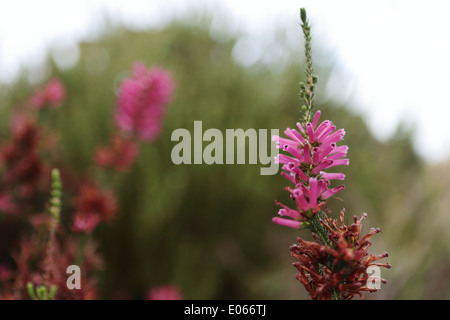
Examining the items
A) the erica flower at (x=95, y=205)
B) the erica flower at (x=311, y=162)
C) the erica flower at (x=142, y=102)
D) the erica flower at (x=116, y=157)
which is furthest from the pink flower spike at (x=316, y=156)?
the erica flower at (x=142, y=102)

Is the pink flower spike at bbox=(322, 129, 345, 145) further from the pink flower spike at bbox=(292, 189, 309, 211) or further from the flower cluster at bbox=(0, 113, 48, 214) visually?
the flower cluster at bbox=(0, 113, 48, 214)

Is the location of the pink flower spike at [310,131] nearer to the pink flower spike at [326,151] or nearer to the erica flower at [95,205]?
the pink flower spike at [326,151]

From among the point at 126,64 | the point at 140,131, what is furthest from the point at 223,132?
the point at 140,131

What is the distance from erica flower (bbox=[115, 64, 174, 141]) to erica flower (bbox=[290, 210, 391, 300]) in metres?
1.28

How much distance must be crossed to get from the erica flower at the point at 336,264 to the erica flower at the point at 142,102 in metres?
1.28

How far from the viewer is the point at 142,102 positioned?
1709mm

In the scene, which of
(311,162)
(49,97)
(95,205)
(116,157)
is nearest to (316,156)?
(311,162)

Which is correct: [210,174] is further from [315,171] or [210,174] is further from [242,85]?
[315,171]

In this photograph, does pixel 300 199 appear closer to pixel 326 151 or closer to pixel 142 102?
pixel 326 151

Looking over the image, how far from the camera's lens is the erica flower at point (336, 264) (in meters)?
0.49

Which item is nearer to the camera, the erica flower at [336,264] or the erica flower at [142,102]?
the erica flower at [336,264]

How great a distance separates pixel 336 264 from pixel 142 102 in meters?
1.36
